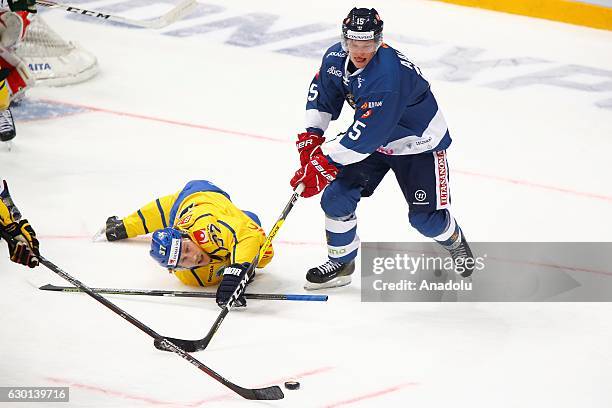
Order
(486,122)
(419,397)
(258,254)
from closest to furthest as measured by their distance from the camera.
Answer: (419,397)
(258,254)
(486,122)

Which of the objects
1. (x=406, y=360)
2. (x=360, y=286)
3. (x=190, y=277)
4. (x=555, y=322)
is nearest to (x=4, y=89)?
(x=190, y=277)

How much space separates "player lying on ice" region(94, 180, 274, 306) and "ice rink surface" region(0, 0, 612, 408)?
5.7 inches

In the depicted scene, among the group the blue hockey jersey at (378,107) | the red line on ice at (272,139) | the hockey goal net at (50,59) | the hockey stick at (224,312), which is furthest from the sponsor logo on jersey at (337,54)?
the hockey goal net at (50,59)

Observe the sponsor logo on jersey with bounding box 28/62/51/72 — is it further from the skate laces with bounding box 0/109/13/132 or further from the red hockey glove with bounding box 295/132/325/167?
the red hockey glove with bounding box 295/132/325/167

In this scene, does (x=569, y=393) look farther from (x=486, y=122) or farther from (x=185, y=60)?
(x=185, y=60)

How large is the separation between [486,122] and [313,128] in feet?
7.58

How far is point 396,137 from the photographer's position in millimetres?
4277

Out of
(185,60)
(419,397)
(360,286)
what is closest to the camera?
Answer: (419,397)

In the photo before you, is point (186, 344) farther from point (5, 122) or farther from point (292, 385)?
point (5, 122)

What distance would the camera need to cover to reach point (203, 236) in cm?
432

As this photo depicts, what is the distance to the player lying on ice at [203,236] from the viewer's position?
4191 millimetres

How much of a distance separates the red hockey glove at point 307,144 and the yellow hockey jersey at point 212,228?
383mm

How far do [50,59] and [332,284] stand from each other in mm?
3068

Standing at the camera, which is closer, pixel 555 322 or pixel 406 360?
pixel 406 360
